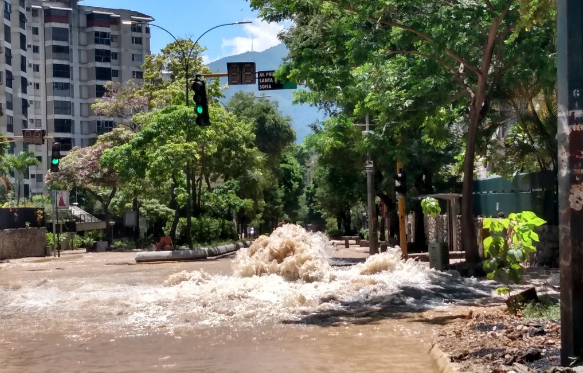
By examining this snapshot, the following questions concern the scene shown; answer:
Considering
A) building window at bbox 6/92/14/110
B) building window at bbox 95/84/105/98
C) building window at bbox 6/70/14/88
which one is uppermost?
building window at bbox 95/84/105/98

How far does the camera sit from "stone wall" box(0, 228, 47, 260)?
1716 inches

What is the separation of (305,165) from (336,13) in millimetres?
106871

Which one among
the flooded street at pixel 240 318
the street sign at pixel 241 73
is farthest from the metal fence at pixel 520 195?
the street sign at pixel 241 73

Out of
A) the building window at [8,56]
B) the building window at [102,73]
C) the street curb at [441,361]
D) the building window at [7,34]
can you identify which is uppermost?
the building window at [102,73]

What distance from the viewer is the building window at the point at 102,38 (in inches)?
3728

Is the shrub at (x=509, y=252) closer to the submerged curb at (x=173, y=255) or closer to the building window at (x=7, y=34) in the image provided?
the submerged curb at (x=173, y=255)

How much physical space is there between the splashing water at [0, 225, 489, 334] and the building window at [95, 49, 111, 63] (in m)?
73.2

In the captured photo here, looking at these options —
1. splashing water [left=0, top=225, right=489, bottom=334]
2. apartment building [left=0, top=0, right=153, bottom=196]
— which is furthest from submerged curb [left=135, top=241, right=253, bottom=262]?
apartment building [left=0, top=0, right=153, bottom=196]

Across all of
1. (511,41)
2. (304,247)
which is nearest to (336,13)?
(511,41)

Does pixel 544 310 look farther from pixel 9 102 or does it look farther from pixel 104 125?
pixel 104 125

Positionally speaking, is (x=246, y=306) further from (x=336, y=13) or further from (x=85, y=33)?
(x=85, y=33)

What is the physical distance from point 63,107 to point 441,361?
88192mm

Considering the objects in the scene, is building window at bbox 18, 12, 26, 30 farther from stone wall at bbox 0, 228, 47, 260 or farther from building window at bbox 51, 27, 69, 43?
stone wall at bbox 0, 228, 47, 260

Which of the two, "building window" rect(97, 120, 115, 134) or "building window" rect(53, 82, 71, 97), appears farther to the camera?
"building window" rect(97, 120, 115, 134)
